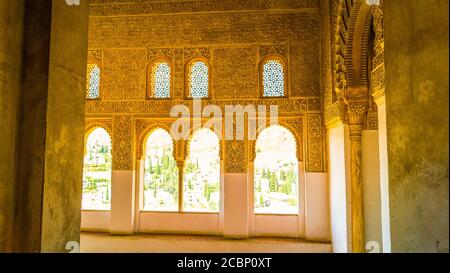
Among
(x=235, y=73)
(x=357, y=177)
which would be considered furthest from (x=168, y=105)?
(x=357, y=177)

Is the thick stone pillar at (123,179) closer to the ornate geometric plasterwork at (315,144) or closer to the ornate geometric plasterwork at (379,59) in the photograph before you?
the ornate geometric plasterwork at (315,144)

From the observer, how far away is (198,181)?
684cm

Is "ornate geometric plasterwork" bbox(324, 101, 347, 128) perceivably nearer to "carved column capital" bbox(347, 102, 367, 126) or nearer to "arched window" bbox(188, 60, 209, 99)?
"carved column capital" bbox(347, 102, 367, 126)

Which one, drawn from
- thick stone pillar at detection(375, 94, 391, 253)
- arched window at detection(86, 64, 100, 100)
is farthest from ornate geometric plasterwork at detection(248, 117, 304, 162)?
A: arched window at detection(86, 64, 100, 100)

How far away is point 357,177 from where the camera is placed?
197 inches

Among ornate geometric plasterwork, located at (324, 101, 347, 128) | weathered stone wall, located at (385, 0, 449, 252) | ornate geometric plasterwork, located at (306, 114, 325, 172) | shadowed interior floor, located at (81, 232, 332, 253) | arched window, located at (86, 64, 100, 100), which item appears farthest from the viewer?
arched window, located at (86, 64, 100, 100)

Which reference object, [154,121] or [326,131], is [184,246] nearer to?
[154,121]

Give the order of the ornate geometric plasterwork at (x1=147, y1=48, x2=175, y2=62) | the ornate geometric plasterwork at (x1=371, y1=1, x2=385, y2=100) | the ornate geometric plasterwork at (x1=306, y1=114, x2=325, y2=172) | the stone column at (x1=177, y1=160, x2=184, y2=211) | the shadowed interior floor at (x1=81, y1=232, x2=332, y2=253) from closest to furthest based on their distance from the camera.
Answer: the ornate geometric plasterwork at (x1=371, y1=1, x2=385, y2=100) → the shadowed interior floor at (x1=81, y1=232, x2=332, y2=253) → the ornate geometric plasterwork at (x1=306, y1=114, x2=325, y2=172) → the stone column at (x1=177, y1=160, x2=184, y2=211) → the ornate geometric plasterwork at (x1=147, y1=48, x2=175, y2=62)

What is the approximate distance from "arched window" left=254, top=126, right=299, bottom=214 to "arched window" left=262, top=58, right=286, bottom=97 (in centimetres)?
72

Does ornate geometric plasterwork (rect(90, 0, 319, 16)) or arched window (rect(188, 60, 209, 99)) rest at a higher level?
ornate geometric plasterwork (rect(90, 0, 319, 16))

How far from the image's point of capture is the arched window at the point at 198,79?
6852 mm

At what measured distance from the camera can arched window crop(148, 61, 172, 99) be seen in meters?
6.97

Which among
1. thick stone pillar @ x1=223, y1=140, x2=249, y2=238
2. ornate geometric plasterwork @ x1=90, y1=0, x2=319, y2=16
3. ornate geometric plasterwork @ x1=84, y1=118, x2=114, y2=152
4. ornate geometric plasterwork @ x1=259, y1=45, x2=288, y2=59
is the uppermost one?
ornate geometric plasterwork @ x1=90, y1=0, x2=319, y2=16
